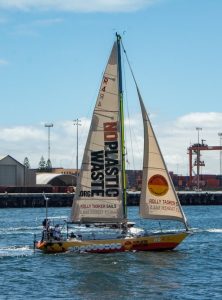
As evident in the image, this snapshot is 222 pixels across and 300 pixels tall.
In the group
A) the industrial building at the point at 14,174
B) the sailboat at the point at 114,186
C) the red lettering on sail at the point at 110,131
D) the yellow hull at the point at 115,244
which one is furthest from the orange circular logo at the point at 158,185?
the industrial building at the point at 14,174

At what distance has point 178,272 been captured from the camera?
39.7 m

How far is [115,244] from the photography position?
4528cm

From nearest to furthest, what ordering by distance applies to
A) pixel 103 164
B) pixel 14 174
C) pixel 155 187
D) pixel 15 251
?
pixel 155 187 → pixel 103 164 → pixel 15 251 → pixel 14 174

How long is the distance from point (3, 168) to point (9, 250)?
333ft

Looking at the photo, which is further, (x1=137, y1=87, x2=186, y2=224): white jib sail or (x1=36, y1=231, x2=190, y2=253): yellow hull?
(x1=137, y1=87, x2=186, y2=224): white jib sail

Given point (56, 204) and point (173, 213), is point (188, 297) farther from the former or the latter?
point (56, 204)

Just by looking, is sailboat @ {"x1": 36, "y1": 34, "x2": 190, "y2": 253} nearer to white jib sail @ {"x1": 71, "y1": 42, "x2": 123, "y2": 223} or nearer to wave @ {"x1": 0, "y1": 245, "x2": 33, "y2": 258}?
white jib sail @ {"x1": 71, "y1": 42, "x2": 123, "y2": 223}

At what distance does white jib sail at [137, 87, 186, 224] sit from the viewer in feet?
151

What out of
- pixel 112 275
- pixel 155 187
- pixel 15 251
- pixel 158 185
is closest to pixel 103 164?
pixel 155 187

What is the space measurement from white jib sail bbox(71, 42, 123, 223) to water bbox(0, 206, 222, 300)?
279cm

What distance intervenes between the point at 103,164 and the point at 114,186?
145 cm

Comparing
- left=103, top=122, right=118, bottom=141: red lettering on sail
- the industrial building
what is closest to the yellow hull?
left=103, top=122, right=118, bottom=141: red lettering on sail

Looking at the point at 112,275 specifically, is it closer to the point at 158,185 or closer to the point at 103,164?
the point at 158,185

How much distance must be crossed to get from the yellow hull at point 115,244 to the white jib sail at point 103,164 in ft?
5.39
